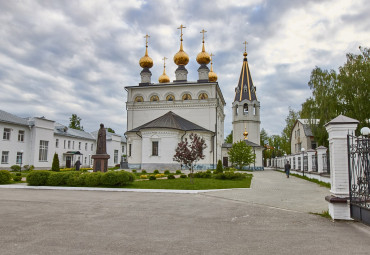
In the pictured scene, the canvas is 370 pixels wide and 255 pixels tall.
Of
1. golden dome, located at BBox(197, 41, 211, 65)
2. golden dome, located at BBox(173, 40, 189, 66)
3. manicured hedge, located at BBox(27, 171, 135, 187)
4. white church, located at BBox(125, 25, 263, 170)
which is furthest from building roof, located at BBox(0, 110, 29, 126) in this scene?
golden dome, located at BBox(197, 41, 211, 65)

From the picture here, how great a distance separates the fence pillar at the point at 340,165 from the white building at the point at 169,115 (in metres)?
21.8

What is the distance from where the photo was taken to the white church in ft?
94.0

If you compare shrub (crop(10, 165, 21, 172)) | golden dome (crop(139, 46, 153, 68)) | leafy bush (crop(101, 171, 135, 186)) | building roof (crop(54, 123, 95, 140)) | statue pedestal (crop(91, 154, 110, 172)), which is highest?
golden dome (crop(139, 46, 153, 68))

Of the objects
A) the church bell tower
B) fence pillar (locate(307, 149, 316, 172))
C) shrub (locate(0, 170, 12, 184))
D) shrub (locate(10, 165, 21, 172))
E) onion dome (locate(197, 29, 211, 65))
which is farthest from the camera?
the church bell tower

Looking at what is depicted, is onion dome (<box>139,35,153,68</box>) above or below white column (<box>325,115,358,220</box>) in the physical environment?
above

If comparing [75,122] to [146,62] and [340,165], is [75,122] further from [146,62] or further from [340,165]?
[340,165]

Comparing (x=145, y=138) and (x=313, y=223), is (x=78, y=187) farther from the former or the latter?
(x=145, y=138)

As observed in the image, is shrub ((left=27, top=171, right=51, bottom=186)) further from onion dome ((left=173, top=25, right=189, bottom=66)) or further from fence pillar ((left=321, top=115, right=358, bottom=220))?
onion dome ((left=173, top=25, right=189, bottom=66))

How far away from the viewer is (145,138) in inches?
1134

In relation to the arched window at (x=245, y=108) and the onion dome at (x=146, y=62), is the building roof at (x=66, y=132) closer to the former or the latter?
the onion dome at (x=146, y=62)

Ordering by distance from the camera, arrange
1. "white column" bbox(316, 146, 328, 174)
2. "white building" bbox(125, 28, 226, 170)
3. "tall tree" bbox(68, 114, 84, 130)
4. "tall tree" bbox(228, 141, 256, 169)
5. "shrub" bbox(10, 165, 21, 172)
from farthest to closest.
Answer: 1. "tall tree" bbox(68, 114, 84, 130)
2. "tall tree" bbox(228, 141, 256, 169)
3. "white building" bbox(125, 28, 226, 170)
4. "shrub" bbox(10, 165, 21, 172)
5. "white column" bbox(316, 146, 328, 174)

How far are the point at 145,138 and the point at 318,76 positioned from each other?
715 inches

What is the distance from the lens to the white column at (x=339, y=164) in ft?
22.9

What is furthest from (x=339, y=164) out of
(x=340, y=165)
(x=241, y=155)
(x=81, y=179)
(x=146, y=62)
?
(x=146, y=62)
